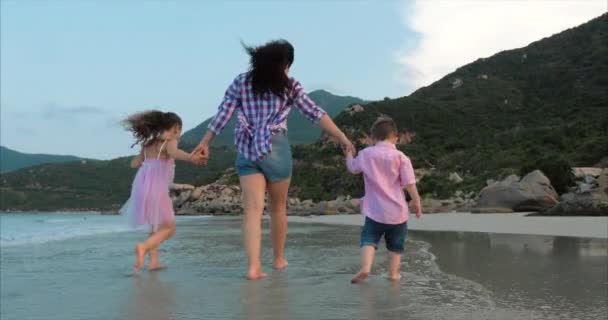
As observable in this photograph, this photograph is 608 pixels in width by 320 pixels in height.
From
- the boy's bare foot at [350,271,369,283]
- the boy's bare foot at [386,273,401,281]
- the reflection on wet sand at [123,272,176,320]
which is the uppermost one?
the boy's bare foot at [350,271,369,283]

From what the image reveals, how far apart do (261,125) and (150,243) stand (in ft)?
4.45

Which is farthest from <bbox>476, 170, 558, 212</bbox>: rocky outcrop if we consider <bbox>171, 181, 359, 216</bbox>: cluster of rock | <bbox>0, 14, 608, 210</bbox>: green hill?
<bbox>171, 181, 359, 216</bbox>: cluster of rock

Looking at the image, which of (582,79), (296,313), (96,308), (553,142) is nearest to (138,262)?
(96,308)

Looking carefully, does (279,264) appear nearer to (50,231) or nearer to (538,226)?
(538,226)

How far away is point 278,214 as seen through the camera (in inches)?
153

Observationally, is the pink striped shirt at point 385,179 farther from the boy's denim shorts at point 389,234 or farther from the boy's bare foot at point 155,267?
the boy's bare foot at point 155,267

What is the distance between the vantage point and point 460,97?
6869 cm

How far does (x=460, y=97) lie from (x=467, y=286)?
68194 mm

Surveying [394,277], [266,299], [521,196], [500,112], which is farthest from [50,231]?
[500,112]

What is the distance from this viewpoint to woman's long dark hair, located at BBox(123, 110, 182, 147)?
4.42 m

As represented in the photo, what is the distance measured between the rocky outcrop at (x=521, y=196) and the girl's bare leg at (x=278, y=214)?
14133 millimetres

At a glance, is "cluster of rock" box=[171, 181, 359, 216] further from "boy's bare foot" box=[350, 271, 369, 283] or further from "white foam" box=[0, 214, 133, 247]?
"boy's bare foot" box=[350, 271, 369, 283]

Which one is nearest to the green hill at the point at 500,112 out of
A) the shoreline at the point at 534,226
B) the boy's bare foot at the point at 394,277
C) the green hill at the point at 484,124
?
the green hill at the point at 484,124

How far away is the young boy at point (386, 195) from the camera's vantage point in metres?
3.70
